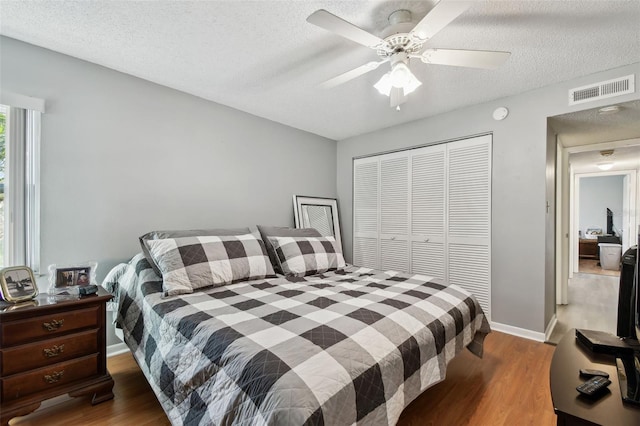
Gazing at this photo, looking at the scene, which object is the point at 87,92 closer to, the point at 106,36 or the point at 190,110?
the point at 106,36

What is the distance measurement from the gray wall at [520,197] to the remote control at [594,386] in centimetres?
201

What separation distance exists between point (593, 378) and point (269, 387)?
1178mm

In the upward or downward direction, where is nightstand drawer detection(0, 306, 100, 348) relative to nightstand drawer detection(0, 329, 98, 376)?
upward

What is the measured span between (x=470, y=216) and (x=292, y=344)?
2.70 m

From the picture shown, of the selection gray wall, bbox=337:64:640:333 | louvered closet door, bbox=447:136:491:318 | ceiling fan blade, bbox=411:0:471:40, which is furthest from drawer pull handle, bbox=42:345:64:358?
gray wall, bbox=337:64:640:333

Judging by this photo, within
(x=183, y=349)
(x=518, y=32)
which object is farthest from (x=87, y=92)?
(x=518, y=32)

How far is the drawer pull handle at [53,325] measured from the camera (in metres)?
1.62

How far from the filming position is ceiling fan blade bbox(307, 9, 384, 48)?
1.38 metres

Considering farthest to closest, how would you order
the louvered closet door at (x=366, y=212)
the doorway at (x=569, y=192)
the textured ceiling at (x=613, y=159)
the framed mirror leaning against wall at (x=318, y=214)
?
the textured ceiling at (x=613, y=159)
the louvered closet door at (x=366, y=212)
the framed mirror leaning against wall at (x=318, y=214)
the doorway at (x=569, y=192)

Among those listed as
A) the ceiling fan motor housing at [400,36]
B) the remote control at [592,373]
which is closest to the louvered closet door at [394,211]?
the ceiling fan motor housing at [400,36]

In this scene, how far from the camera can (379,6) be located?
1632 mm

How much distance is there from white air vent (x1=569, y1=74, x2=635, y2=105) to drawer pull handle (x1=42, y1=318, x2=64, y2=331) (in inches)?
167

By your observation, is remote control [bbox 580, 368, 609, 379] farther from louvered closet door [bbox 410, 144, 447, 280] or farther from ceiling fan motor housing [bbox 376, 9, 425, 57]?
louvered closet door [bbox 410, 144, 447, 280]

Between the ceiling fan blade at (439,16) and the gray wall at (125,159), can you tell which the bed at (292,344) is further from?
the ceiling fan blade at (439,16)
